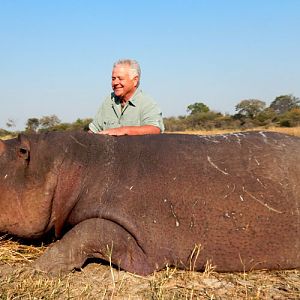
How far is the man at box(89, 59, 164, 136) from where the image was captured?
22.6 ft

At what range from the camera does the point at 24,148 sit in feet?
15.5

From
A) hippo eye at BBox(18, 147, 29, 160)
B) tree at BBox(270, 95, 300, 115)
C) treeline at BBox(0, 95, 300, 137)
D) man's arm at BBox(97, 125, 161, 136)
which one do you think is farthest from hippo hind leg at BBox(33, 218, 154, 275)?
tree at BBox(270, 95, 300, 115)

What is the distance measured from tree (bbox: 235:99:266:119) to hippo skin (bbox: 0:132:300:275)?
40.5 metres

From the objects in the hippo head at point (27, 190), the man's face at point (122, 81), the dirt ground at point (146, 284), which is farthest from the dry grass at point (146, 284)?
the man's face at point (122, 81)

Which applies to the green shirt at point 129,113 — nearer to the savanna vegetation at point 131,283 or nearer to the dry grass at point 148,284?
the savanna vegetation at point 131,283

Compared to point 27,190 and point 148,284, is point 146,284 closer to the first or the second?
point 148,284

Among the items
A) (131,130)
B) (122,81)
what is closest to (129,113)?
(122,81)

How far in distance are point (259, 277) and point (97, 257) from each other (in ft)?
4.80

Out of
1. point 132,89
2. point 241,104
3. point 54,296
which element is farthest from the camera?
point 241,104

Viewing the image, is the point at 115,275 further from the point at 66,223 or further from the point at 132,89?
the point at 132,89

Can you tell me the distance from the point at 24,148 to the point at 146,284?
179cm

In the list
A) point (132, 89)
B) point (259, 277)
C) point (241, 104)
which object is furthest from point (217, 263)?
point (241, 104)

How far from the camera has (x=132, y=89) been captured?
707 centimetres

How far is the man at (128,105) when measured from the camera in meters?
6.88
